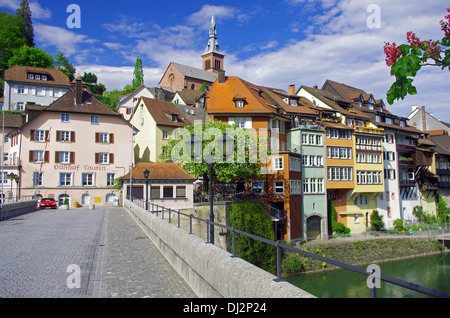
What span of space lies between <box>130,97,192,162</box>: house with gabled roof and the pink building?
4.74 metres

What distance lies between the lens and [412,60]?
3.74 m

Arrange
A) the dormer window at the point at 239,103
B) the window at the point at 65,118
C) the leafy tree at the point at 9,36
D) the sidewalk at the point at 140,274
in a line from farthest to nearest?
the leafy tree at the point at 9,36 < the window at the point at 65,118 < the dormer window at the point at 239,103 < the sidewalk at the point at 140,274

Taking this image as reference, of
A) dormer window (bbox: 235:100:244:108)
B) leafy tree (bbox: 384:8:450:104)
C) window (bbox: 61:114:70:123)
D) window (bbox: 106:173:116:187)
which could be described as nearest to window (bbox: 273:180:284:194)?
dormer window (bbox: 235:100:244:108)

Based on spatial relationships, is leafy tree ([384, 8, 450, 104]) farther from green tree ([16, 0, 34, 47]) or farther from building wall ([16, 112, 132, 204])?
green tree ([16, 0, 34, 47])

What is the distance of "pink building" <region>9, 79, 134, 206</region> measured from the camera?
46.7 metres

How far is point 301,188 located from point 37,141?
33.0 metres

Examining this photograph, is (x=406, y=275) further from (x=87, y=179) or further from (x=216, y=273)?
(x=216, y=273)

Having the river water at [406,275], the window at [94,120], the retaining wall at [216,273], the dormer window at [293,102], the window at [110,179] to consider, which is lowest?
the river water at [406,275]

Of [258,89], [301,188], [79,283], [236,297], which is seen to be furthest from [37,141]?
[236,297]

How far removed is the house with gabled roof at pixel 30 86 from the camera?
71500 millimetres

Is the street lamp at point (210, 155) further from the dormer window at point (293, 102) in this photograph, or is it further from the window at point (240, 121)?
the dormer window at point (293, 102)

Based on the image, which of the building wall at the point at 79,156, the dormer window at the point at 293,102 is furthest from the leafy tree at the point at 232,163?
the dormer window at the point at 293,102

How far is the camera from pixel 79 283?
8141 mm

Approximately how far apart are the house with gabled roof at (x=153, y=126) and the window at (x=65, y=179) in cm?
1207
